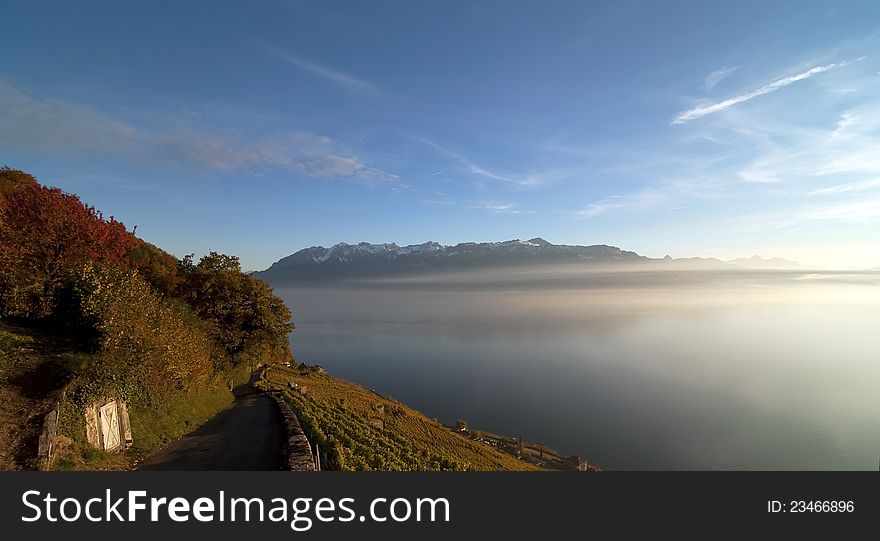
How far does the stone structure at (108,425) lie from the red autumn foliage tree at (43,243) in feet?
35.8

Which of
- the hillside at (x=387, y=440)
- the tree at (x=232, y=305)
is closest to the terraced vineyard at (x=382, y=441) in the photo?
the hillside at (x=387, y=440)

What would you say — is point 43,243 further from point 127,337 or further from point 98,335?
point 127,337

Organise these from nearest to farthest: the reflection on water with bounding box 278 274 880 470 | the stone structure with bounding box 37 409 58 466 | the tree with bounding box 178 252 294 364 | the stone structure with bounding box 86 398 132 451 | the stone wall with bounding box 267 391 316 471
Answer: the stone structure with bounding box 37 409 58 466 → the stone structure with bounding box 86 398 132 451 → the stone wall with bounding box 267 391 316 471 → the tree with bounding box 178 252 294 364 → the reflection on water with bounding box 278 274 880 470

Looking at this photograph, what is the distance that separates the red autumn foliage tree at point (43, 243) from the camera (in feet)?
75.8

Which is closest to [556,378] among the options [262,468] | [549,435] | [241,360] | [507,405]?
[507,405]

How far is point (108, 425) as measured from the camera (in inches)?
675

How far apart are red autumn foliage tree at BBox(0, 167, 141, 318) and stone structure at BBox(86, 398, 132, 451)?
10.9 metres

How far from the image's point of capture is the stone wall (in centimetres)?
1648

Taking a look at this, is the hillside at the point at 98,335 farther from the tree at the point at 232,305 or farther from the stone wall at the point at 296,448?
the stone wall at the point at 296,448

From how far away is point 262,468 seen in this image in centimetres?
1703

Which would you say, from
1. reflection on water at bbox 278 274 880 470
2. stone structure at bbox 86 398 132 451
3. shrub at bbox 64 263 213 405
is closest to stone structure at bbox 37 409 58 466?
stone structure at bbox 86 398 132 451

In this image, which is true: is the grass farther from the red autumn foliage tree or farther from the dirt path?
the dirt path

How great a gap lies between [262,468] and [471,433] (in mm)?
43841

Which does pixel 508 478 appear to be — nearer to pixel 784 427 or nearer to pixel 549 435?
pixel 549 435
